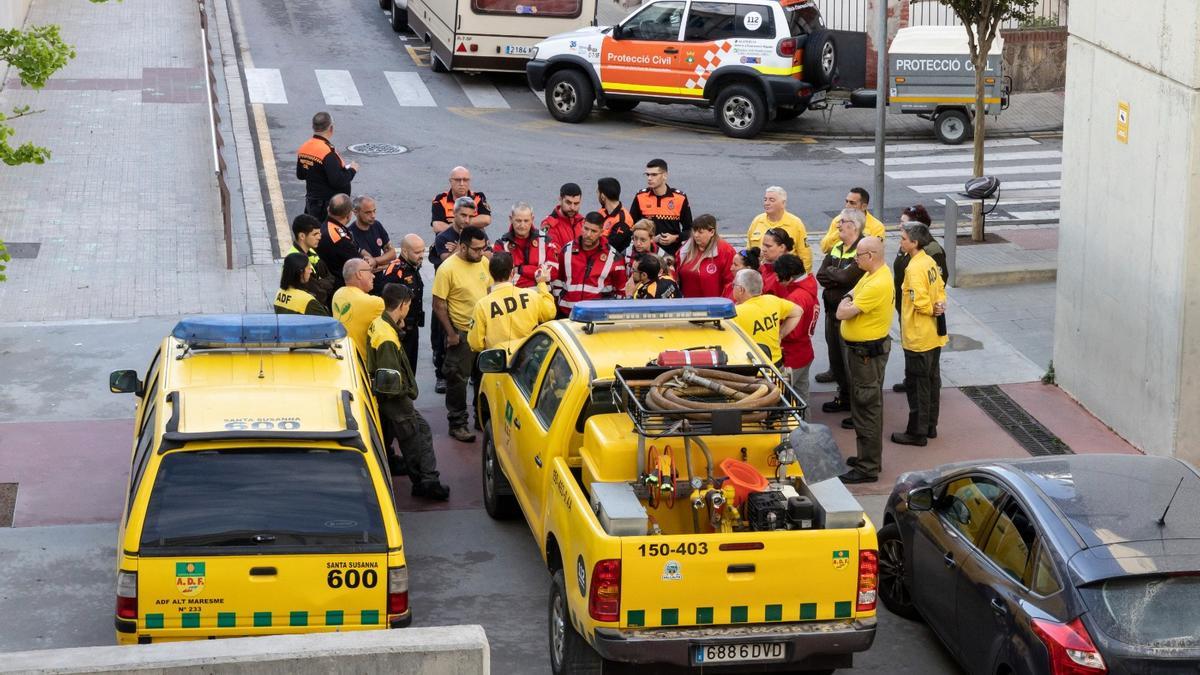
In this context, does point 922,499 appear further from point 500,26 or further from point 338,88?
point 338,88

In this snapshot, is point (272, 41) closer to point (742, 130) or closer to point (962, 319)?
point (742, 130)

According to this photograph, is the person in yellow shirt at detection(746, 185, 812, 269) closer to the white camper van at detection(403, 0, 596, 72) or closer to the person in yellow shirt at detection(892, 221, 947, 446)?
the person in yellow shirt at detection(892, 221, 947, 446)

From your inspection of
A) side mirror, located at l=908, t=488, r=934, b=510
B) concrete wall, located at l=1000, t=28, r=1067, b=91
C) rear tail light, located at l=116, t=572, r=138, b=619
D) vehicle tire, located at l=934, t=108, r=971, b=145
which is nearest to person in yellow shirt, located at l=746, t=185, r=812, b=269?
side mirror, located at l=908, t=488, r=934, b=510

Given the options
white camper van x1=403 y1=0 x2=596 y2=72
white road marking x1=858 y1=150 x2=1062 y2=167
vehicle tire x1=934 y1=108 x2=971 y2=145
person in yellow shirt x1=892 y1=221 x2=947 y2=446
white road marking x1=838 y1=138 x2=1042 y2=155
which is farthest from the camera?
white camper van x1=403 y1=0 x2=596 y2=72

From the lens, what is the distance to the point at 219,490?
→ 7.95m

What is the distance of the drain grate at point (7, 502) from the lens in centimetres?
1098

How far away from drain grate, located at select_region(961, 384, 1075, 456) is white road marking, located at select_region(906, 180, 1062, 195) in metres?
7.70

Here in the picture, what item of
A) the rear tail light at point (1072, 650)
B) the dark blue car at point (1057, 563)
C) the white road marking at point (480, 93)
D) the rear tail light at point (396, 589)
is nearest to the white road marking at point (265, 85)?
the white road marking at point (480, 93)

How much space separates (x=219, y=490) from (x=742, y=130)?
17.2 metres

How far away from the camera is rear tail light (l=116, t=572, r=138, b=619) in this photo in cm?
768

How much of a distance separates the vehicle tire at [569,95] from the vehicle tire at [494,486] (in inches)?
551

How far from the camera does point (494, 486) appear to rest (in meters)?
11.1

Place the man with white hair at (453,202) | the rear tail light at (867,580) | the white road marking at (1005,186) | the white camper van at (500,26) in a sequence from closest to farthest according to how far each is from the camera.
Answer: the rear tail light at (867,580)
the man with white hair at (453,202)
the white road marking at (1005,186)
the white camper van at (500,26)

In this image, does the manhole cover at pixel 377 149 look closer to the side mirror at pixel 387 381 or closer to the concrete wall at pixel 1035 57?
the concrete wall at pixel 1035 57
